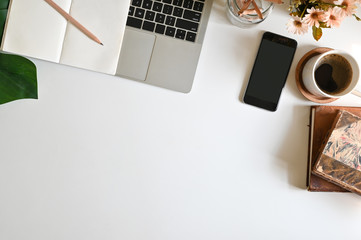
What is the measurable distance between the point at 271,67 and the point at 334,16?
0.15 metres

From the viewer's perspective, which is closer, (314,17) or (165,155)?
(314,17)

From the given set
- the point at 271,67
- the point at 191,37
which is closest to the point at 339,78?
the point at 271,67

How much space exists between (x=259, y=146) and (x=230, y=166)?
7 centimetres

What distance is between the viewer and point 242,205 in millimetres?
750

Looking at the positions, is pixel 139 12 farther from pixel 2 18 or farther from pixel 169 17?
pixel 2 18

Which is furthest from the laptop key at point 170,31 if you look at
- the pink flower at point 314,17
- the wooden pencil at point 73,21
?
the pink flower at point 314,17

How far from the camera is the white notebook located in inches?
25.2

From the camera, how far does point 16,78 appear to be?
665mm

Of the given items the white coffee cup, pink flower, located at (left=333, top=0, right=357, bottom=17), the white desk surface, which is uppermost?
pink flower, located at (left=333, top=0, right=357, bottom=17)

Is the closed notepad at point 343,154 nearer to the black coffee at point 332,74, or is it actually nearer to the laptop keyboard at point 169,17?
the black coffee at point 332,74

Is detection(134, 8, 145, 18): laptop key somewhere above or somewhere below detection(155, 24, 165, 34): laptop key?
above

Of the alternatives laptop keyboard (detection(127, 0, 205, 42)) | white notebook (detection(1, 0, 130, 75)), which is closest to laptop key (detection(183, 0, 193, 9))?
laptop keyboard (detection(127, 0, 205, 42))

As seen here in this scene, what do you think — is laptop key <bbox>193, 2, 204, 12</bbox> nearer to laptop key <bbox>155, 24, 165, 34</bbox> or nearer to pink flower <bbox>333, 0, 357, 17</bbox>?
laptop key <bbox>155, 24, 165, 34</bbox>

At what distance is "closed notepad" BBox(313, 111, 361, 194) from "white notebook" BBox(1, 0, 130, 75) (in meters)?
0.44
